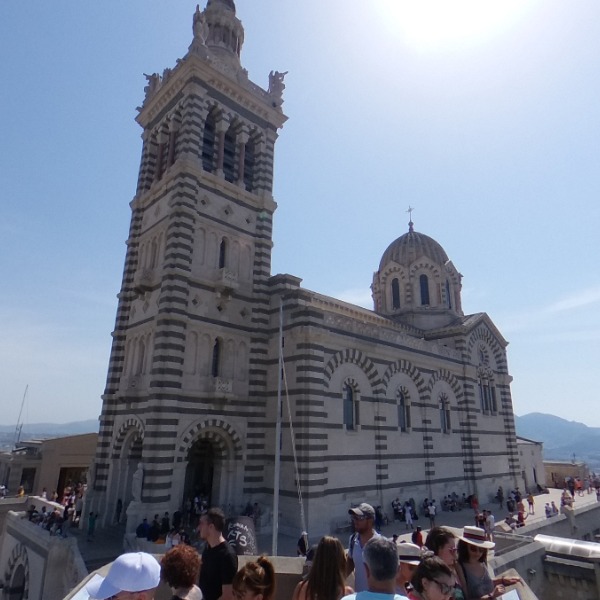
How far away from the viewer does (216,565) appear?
16.3 feet

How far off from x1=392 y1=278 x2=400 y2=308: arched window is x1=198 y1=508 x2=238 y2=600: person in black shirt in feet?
110

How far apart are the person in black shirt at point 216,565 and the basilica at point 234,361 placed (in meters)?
12.3

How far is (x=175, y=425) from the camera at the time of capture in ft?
62.4

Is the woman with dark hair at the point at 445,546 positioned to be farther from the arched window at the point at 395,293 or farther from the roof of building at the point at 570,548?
the arched window at the point at 395,293

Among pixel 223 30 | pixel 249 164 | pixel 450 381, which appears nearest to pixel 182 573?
pixel 249 164

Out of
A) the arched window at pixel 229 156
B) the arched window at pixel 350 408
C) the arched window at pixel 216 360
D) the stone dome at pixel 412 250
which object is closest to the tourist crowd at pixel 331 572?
the arched window at pixel 216 360

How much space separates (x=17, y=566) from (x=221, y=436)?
1043 centimetres

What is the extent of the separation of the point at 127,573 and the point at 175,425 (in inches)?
644

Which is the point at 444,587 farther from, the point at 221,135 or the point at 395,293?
the point at 395,293

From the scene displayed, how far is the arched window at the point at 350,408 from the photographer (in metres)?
23.0

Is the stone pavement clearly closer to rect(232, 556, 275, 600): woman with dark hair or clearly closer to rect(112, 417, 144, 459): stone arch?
rect(112, 417, 144, 459): stone arch

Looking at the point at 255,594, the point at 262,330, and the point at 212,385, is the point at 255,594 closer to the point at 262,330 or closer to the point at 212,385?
A: the point at 212,385

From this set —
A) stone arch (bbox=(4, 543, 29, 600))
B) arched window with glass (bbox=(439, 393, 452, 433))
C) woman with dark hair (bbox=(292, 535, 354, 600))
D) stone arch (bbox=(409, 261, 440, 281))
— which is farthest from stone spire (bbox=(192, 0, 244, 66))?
woman with dark hair (bbox=(292, 535, 354, 600))

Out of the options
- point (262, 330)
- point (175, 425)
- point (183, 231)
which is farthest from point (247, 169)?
point (175, 425)
